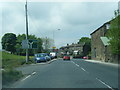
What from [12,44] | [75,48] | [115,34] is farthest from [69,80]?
[75,48]

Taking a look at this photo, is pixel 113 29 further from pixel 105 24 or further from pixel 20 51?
pixel 20 51

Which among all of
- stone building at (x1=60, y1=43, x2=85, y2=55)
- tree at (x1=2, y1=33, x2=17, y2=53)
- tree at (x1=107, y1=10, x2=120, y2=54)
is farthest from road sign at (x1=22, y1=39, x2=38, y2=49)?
stone building at (x1=60, y1=43, x2=85, y2=55)

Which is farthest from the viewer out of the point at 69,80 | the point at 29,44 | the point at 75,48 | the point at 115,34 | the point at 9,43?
the point at 75,48

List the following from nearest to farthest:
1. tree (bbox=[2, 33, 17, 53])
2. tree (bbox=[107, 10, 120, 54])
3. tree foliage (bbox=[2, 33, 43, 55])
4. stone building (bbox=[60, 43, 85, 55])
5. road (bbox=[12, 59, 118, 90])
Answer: road (bbox=[12, 59, 118, 90]) < tree (bbox=[107, 10, 120, 54]) < tree foliage (bbox=[2, 33, 43, 55]) < tree (bbox=[2, 33, 17, 53]) < stone building (bbox=[60, 43, 85, 55])

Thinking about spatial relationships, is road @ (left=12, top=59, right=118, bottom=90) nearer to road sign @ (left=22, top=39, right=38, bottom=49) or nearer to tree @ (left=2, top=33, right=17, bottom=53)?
road sign @ (left=22, top=39, right=38, bottom=49)

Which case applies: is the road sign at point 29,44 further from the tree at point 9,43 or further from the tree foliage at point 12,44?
the tree at point 9,43

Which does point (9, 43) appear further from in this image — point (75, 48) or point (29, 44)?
point (29, 44)

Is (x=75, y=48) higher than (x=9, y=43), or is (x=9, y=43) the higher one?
(x=9, y=43)

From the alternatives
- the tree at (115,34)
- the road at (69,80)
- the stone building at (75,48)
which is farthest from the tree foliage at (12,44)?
the road at (69,80)

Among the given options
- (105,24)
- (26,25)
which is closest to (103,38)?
(105,24)

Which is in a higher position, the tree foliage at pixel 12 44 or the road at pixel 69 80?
the tree foliage at pixel 12 44

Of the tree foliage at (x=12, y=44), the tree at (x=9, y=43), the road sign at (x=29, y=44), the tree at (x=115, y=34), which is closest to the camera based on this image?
the road sign at (x=29, y=44)

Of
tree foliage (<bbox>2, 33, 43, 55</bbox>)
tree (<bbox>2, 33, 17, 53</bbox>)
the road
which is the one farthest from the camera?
tree (<bbox>2, 33, 17, 53</bbox>)

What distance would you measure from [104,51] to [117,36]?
16.7 m
